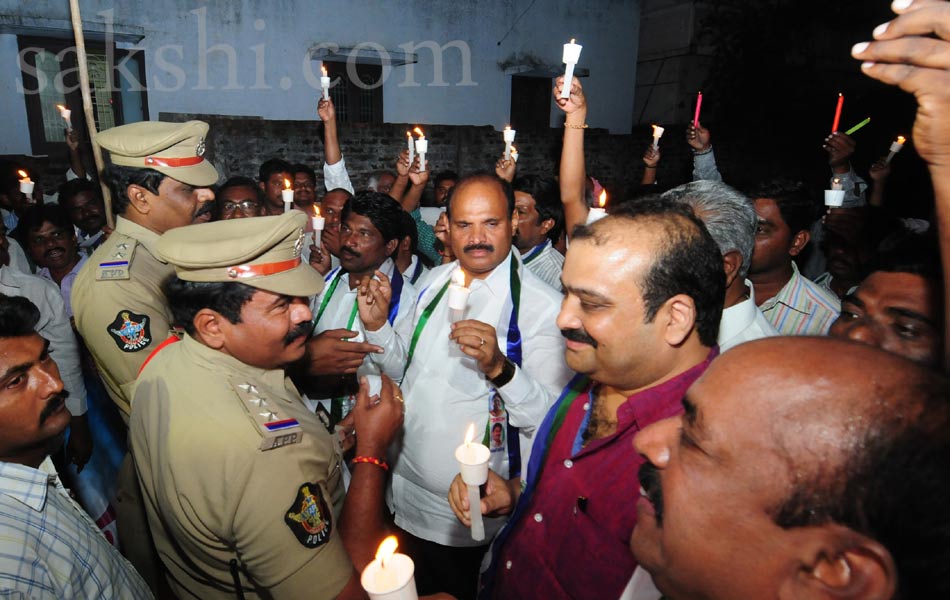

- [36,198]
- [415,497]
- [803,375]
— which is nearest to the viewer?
[803,375]

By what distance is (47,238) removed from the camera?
500 cm

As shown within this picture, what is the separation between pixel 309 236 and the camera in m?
5.38

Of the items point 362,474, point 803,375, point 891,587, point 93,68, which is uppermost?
point 93,68

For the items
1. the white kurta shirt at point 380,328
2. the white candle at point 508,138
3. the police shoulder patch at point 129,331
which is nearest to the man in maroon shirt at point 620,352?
the white kurta shirt at point 380,328

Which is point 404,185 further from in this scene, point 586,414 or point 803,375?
point 803,375

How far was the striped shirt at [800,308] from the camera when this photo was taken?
Answer: 3225 millimetres

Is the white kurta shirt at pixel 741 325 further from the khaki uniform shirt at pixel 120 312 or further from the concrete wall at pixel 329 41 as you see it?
the concrete wall at pixel 329 41

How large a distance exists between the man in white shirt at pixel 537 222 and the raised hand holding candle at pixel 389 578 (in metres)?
3.50

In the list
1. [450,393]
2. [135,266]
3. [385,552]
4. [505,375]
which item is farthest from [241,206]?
[385,552]

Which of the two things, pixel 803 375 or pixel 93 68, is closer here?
pixel 803 375

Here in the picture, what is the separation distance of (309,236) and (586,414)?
4.02m

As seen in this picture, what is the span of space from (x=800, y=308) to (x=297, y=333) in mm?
2904

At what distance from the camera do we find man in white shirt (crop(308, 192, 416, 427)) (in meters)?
3.15

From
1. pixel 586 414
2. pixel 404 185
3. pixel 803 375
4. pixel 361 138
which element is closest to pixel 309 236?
pixel 404 185
